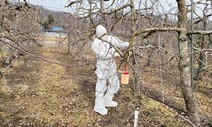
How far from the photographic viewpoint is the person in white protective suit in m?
3.46

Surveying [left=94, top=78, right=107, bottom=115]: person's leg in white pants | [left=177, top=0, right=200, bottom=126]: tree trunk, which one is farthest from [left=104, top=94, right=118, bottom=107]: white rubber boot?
[left=177, top=0, right=200, bottom=126]: tree trunk

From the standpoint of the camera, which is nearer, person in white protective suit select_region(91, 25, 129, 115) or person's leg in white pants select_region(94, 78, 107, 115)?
person in white protective suit select_region(91, 25, 129, 115)

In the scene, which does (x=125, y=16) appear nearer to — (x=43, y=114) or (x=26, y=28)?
(x=43, y=114)

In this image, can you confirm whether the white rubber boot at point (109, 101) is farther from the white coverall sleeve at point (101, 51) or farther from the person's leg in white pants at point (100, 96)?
the white coverall sleeve at point (101, 51)

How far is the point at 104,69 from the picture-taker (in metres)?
3.55

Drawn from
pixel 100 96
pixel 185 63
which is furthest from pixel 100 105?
pixel 185 63

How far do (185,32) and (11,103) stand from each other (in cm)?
332

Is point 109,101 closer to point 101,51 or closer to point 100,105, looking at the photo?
point 100,105

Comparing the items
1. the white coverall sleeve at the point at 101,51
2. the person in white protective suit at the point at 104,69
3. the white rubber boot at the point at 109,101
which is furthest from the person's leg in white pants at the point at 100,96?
the white coverall sleeve at the point at 101,51

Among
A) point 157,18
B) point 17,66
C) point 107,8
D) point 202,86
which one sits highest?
point 107,8

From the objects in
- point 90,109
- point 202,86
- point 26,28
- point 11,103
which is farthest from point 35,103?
point 26,28

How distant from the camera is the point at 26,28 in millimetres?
8289

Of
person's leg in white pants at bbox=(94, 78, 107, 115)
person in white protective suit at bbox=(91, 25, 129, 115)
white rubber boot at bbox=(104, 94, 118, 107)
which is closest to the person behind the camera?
person in white protective suit at bbox=(91, 25, 129, 115)

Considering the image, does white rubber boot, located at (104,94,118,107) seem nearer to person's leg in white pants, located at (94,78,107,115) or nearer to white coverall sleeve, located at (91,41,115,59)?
person's leg in white pants, located at (94,78,107,115)
